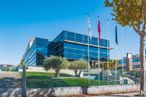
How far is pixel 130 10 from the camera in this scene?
21688 millimetres

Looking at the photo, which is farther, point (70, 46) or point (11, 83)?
point (70, 46)

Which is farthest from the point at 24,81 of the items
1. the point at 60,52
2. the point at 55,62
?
the point at 60,52

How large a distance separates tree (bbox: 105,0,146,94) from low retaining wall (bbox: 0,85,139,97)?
9.11ft

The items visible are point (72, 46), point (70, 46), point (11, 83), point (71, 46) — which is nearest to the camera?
point (11, 83)

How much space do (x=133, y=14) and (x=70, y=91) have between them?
23.9ft

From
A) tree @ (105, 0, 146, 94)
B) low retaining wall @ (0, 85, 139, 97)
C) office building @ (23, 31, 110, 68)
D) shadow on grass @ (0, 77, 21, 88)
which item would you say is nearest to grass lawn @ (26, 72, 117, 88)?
low retaining wall @ (0, 85, 139, 97)

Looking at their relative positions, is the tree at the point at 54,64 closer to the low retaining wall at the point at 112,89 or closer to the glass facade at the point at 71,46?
the low retaining wall at the point at 112,89

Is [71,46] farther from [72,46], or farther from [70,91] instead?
[70,91]

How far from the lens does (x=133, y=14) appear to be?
21766 mm

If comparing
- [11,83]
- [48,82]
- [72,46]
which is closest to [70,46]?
[72,46]

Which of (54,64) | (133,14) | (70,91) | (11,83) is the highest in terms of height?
(133,14)

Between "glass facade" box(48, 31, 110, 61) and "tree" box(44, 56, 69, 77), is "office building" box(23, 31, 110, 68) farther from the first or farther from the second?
"tree" box(44, 56, 69, 77)

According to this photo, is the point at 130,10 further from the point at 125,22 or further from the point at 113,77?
the point at 113,77

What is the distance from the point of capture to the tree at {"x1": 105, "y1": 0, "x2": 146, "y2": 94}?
21.5 m
